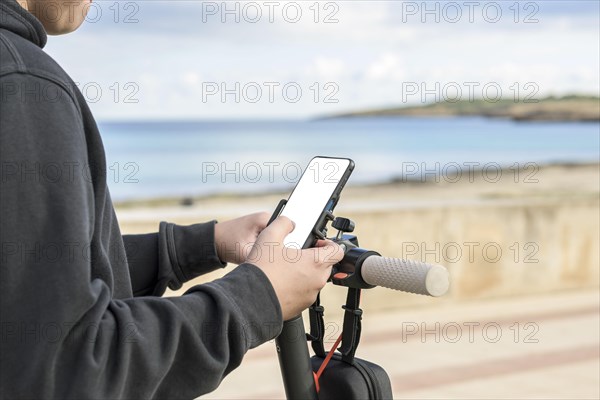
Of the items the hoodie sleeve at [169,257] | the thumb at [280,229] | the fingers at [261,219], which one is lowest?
the hoodie sleeve at [169,257]

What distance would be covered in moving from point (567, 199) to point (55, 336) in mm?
5841

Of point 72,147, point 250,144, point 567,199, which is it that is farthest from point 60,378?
point 250,144

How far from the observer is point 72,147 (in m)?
1.09

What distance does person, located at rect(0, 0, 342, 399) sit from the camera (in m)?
1.05

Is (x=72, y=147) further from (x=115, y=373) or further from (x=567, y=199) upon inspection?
(x=567, y=199)

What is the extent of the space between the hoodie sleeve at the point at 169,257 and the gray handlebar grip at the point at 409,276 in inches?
16.0

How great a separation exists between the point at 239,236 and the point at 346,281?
0.97 feet

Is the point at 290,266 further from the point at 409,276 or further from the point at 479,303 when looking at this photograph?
the point at 479,303

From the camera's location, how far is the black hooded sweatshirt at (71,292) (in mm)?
1052

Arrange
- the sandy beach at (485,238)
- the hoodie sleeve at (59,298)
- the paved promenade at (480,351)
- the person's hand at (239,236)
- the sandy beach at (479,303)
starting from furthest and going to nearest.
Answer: the sandy beach at (485,238) → the sandy beach at (479,303) → the paved promenade at (480,351) → the person's hand at (239,236) → the hoodie sleeve at (59,298)

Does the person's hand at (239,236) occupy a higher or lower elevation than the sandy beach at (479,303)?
higher

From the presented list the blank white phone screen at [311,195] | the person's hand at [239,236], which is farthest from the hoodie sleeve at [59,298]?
the person's hand at [239,236]

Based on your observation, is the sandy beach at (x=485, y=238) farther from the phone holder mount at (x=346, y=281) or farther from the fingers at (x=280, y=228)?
the fingers at (x=280, y=228)

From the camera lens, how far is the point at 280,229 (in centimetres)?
132
